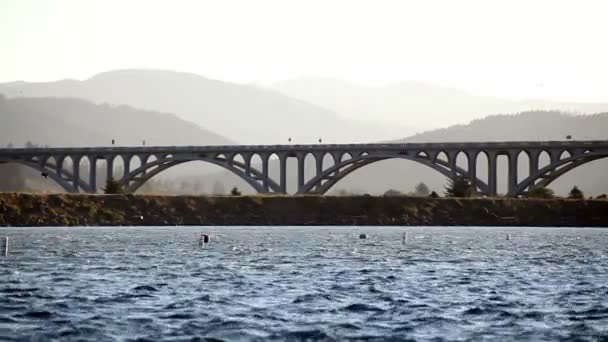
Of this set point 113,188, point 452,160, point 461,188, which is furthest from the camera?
point 113,188

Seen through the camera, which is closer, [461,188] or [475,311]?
[475,311]

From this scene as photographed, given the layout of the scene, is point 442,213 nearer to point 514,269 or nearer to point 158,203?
point 158,203

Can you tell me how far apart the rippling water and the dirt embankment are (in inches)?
3367

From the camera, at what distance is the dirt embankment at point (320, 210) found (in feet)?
511

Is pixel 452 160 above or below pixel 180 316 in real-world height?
above

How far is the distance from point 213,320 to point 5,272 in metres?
21.3

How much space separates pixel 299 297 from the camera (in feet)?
137

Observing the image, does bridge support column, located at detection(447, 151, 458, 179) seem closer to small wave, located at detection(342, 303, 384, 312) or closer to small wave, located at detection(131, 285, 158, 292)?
small wave, located at detection(131, 285, 158, 292)

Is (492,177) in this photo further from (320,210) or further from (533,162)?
(320,210)

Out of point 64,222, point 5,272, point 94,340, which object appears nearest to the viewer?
point 94,340

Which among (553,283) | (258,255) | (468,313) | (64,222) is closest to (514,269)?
(553,283)

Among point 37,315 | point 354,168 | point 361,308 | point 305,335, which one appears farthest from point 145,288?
point 354,168

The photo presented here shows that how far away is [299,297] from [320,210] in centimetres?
12300

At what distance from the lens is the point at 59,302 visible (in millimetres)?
39312
